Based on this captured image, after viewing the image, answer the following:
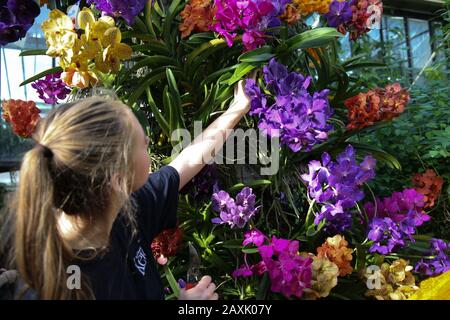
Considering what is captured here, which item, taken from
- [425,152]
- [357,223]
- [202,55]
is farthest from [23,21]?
[425,152]

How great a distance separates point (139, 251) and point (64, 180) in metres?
0.24

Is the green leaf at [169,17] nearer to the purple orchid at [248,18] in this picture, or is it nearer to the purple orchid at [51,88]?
the purple orchid at [248,18]

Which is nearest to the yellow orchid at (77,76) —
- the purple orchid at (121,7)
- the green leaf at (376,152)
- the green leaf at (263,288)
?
the purple orchid at (121,7)

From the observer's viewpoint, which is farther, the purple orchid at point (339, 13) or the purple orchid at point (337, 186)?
the purple orchid at point (339, 13)

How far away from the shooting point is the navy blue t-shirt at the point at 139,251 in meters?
0.80

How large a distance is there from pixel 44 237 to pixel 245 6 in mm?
620

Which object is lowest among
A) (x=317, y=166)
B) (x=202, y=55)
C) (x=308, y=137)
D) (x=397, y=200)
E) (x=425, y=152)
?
(x=425, y=152)

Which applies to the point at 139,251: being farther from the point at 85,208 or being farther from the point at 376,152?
the point at 376,152

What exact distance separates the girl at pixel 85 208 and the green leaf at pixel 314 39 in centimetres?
43

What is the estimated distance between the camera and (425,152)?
5.52 feet


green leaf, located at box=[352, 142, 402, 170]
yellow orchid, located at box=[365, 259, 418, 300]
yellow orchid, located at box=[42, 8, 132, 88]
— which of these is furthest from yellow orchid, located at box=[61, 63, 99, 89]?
yellow orchid, located at box=[365, 259, 418, 300]

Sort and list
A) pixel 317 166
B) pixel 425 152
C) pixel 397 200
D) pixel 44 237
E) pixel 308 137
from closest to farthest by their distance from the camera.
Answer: pixel 44 237, pixel 308 137, pixel 317 166, pixel 397 200, pixel 425 152

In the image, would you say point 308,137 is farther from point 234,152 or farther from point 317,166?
point 234,152

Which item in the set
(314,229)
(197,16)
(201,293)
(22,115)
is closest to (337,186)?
(314,229)
